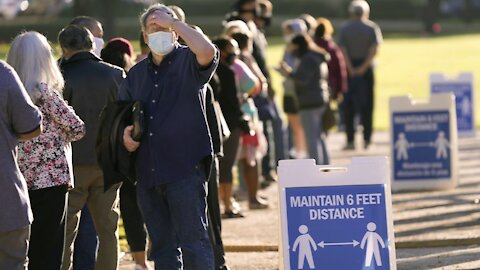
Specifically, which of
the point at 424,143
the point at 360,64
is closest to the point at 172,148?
the point at 424,143

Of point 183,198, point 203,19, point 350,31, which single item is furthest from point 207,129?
point 203,19

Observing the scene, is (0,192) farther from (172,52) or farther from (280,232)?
(280,232)

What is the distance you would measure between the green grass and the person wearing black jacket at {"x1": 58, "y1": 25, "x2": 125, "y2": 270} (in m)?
15.1

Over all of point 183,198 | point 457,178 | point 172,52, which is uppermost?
point 172,52

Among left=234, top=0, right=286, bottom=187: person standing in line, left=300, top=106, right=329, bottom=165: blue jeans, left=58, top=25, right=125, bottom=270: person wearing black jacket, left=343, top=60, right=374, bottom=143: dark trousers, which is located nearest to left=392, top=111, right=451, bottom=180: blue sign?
left=300, top=106, right=329, bottom=165: blue jeans

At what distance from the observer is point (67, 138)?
330 inches

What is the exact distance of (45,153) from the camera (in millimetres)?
8281

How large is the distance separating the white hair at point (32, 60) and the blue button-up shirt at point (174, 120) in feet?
2.01

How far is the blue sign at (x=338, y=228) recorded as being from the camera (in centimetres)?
870

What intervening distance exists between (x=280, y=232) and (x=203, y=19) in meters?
52.6

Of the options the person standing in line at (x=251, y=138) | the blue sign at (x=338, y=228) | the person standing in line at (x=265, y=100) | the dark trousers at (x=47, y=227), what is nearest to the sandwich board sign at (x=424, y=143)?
the person standing in line at (x=265, y=100)

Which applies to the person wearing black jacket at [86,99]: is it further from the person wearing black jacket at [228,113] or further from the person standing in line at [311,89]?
the person standing in line at [311,89]

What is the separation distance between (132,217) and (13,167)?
243 centimetres

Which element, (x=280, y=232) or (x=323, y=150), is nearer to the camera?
(x=280, y=232)
